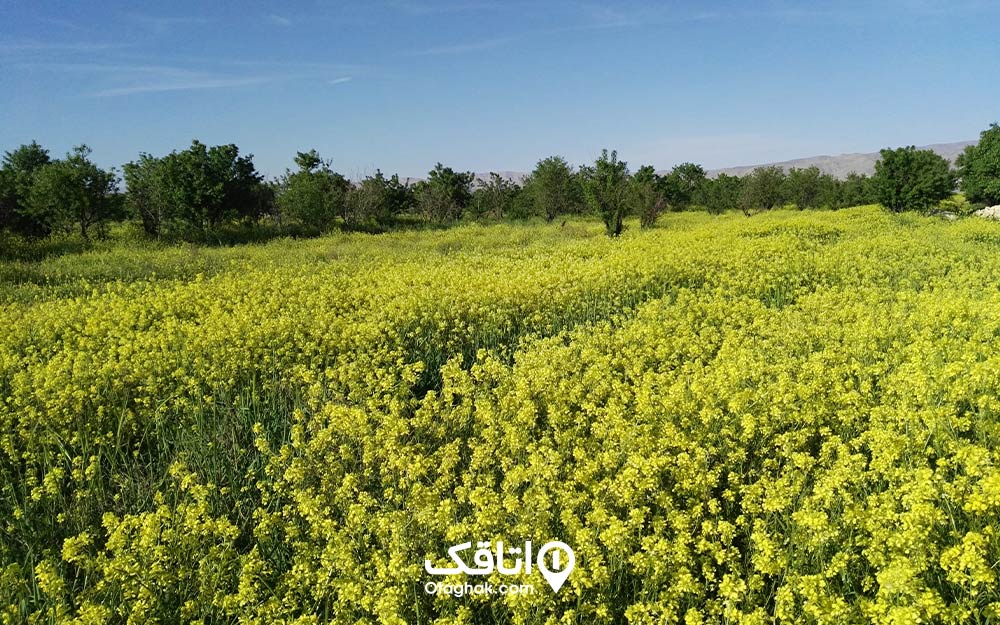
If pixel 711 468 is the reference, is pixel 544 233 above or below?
above

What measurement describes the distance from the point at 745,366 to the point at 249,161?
34553 millimetres

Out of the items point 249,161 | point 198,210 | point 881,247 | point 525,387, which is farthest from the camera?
point 249,161

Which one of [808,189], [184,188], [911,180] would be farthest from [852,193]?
[184,188]

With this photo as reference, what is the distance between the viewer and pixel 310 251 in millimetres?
23359

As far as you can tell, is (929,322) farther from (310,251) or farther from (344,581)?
(310,251)

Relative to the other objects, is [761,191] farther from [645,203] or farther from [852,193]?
[645,203]

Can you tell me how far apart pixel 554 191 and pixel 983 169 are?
2823 centimetres

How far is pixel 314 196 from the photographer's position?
32406 millimetres

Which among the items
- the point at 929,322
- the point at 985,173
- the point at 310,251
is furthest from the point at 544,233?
the point at 985,173

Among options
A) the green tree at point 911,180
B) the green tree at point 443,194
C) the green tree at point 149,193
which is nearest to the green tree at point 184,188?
the green tree at point 149,193

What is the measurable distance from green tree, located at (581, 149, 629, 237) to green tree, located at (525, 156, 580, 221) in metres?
7.29

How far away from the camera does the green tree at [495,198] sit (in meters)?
47.4

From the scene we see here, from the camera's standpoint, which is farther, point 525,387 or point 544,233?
point 544,233

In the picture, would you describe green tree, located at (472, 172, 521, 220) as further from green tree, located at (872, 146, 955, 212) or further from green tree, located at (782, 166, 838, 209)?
green tree, located at (872, 146, 955, 212)
